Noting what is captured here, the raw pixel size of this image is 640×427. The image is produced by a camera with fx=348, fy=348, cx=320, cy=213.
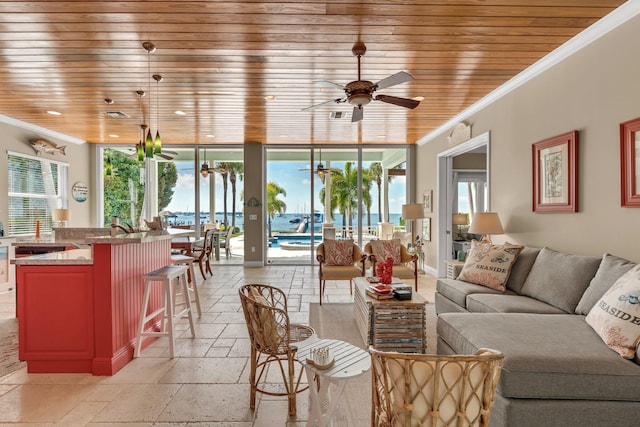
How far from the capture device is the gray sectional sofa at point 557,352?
181 cm

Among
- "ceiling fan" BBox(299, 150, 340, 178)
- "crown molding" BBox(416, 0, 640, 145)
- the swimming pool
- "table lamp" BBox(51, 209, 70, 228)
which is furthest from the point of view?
the swimming pool

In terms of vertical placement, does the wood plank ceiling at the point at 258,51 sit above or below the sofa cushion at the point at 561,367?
above

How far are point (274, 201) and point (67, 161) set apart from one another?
4.57m

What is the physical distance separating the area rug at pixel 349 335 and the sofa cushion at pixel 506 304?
0.60 m

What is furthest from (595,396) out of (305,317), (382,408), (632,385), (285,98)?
(285,98)

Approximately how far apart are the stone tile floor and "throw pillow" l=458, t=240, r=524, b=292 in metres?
2.22

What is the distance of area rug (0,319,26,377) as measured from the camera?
3.00 m

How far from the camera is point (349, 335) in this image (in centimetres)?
375

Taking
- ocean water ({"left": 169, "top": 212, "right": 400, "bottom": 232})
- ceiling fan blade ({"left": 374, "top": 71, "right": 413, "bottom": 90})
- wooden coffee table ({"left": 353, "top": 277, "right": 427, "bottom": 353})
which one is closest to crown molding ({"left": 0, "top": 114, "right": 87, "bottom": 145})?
ocean water ({"left": 169, "top": 212, "right": 400, "bottom": 232})

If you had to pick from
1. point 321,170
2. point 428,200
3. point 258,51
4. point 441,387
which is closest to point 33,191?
point 321,170

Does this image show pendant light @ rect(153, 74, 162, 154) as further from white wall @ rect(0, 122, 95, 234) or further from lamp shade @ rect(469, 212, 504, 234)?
lamp shade @ rect(469, 212, 504, 234)

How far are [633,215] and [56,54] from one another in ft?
17.9

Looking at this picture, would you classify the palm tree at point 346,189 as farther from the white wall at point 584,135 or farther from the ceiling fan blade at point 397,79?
the ceiling fan blade at point 397,79

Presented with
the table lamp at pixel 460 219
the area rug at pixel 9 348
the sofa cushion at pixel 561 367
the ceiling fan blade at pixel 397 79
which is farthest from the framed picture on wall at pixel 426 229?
the area rug at pixel 9 348
